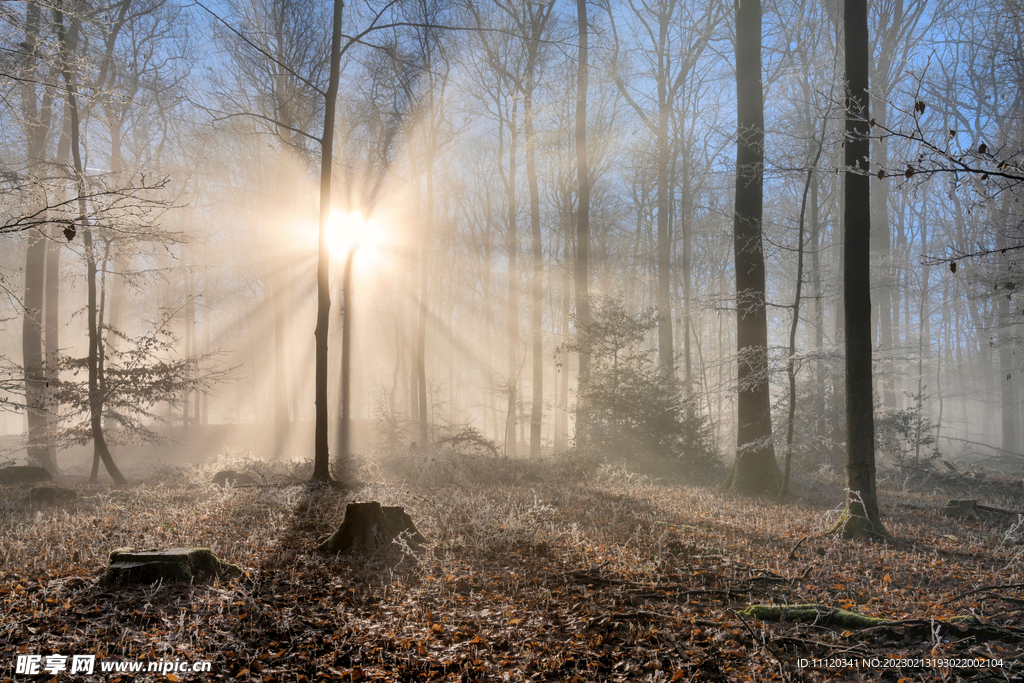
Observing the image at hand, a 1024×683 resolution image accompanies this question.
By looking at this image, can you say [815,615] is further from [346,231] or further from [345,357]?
[346,231]

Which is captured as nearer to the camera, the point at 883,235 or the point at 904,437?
the point at 904,437

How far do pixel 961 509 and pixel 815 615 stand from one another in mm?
6045

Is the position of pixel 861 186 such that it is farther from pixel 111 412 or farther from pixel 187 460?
pixel 187 460

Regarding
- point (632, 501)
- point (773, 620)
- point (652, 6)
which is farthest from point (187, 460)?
point (652, 6)

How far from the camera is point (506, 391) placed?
50.9 feet

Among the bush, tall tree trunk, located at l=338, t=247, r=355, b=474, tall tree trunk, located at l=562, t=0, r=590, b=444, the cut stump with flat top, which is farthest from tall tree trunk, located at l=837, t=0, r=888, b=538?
tall tree trunk, located at l=338, t=247, r=355, b=474

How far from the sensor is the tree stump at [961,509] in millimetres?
7941

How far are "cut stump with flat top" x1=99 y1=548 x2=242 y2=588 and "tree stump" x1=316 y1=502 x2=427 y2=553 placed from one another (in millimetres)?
1187

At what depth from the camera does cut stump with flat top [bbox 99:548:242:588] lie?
4.25 m

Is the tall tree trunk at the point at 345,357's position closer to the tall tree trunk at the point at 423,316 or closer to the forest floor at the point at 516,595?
the tall tree trunk at the point at 423,316

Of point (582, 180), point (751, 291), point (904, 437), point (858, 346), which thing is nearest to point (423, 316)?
point (582, 180)

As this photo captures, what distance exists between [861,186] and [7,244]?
32.9 meters

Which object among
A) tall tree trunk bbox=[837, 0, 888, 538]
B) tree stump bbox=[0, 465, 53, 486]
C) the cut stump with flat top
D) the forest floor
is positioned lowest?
tree stump bbox=[0, 465, 53, 486]

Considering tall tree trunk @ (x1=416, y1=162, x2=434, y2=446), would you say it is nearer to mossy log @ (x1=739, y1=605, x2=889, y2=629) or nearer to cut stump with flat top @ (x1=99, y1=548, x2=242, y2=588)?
cut stump with flat top @ (x1=99, y1=548, x2=242, y2=588)
